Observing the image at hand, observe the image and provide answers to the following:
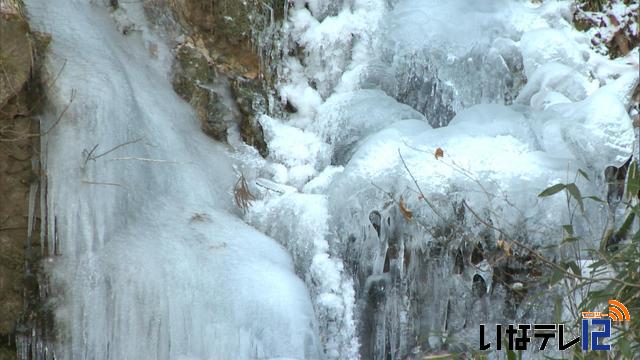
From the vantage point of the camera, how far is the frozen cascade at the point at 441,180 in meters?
3.36

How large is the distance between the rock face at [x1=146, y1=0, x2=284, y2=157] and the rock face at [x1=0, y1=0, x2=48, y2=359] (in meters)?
0.79

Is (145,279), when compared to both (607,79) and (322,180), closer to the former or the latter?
(322,180)

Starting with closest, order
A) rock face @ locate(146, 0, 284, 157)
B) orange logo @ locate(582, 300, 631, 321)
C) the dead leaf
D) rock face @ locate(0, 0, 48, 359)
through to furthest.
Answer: orange logo @ locate(582, 300, 631, 321) → rock face @ locate(0, 0, 48, 359) → the dead leaf → rock face @ locate(146, 0, 284, 157)

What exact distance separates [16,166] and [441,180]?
1.63 m

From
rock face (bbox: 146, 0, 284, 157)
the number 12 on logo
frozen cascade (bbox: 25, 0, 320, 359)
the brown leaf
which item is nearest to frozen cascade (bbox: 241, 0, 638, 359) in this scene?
the brown leaf

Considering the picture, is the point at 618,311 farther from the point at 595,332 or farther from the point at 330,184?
the point at 330,184

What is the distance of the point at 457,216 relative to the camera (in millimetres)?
3365

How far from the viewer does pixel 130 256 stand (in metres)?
3.17

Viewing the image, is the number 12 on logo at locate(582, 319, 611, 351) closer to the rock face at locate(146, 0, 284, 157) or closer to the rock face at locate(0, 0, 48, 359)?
the rock face at locate(146, 0, 284, 157)

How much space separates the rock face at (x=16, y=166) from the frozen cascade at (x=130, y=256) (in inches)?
2.8

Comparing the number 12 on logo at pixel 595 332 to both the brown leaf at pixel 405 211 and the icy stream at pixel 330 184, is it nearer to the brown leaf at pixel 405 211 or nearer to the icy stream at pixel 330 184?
the icy stream at pixel 330 184

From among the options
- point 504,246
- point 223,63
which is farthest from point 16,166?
point 504,246

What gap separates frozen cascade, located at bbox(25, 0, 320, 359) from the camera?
3.12 meters

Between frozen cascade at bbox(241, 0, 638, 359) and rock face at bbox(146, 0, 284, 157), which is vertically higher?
rock face at bbox(146, 0, 284, 157)
